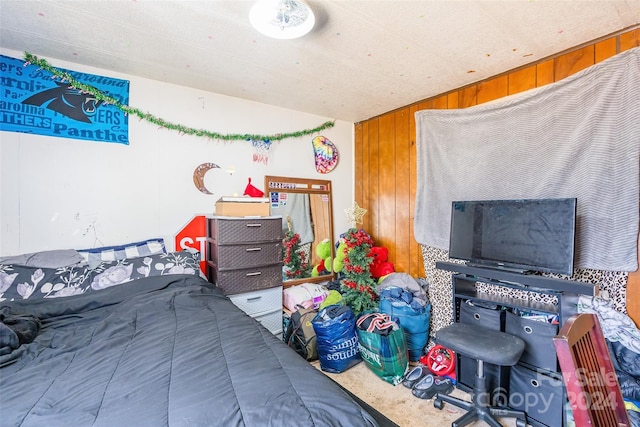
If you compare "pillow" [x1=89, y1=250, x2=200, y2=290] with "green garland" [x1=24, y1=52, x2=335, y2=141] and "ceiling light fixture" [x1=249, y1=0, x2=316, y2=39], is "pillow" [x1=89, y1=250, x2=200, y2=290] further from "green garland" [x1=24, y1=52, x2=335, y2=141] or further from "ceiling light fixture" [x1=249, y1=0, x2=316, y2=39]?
"ceiling light fixture" [x1=249, y1=0, x2=316, y2=39]

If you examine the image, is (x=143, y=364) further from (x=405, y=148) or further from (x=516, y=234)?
(x=405, y=148)

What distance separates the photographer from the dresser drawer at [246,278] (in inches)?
94.0

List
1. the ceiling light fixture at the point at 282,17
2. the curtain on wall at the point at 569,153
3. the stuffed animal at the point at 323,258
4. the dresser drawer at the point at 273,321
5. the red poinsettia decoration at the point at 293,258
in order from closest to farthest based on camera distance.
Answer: the ceiling light fixture at the point at 282,17
the curtain on wall at the point at 569,153
the dresser drawer at the point at 273,321
the red poinsettia decoration at the point at 293,258
the stuffed animal at the point at 323,258

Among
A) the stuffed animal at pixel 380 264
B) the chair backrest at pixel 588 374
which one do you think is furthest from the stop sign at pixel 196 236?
the chair backrest at pixel 588 374

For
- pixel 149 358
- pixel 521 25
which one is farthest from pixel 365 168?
pixel 149 358

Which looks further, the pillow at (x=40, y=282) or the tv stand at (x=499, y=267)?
the tv stand at (x=499, y=267)

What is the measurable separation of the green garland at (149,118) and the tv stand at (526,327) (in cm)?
207

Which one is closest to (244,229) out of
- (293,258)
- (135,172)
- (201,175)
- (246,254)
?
(246,254)

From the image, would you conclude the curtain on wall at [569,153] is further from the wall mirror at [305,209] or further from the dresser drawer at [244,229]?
the dresser drawer at [244,229]

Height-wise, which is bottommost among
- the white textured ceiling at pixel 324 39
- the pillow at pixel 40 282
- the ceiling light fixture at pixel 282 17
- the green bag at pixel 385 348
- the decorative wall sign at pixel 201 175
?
the green bag at pixel 385 348

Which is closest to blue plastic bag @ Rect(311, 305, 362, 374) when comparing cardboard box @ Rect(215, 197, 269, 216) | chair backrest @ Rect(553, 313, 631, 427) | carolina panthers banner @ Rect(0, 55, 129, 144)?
cardboard box @ Rect(215, 197, 269, 216)

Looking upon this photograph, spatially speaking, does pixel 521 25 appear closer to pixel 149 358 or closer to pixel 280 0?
pixel 280 0

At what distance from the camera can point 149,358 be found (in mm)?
1111

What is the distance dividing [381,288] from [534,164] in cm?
156
